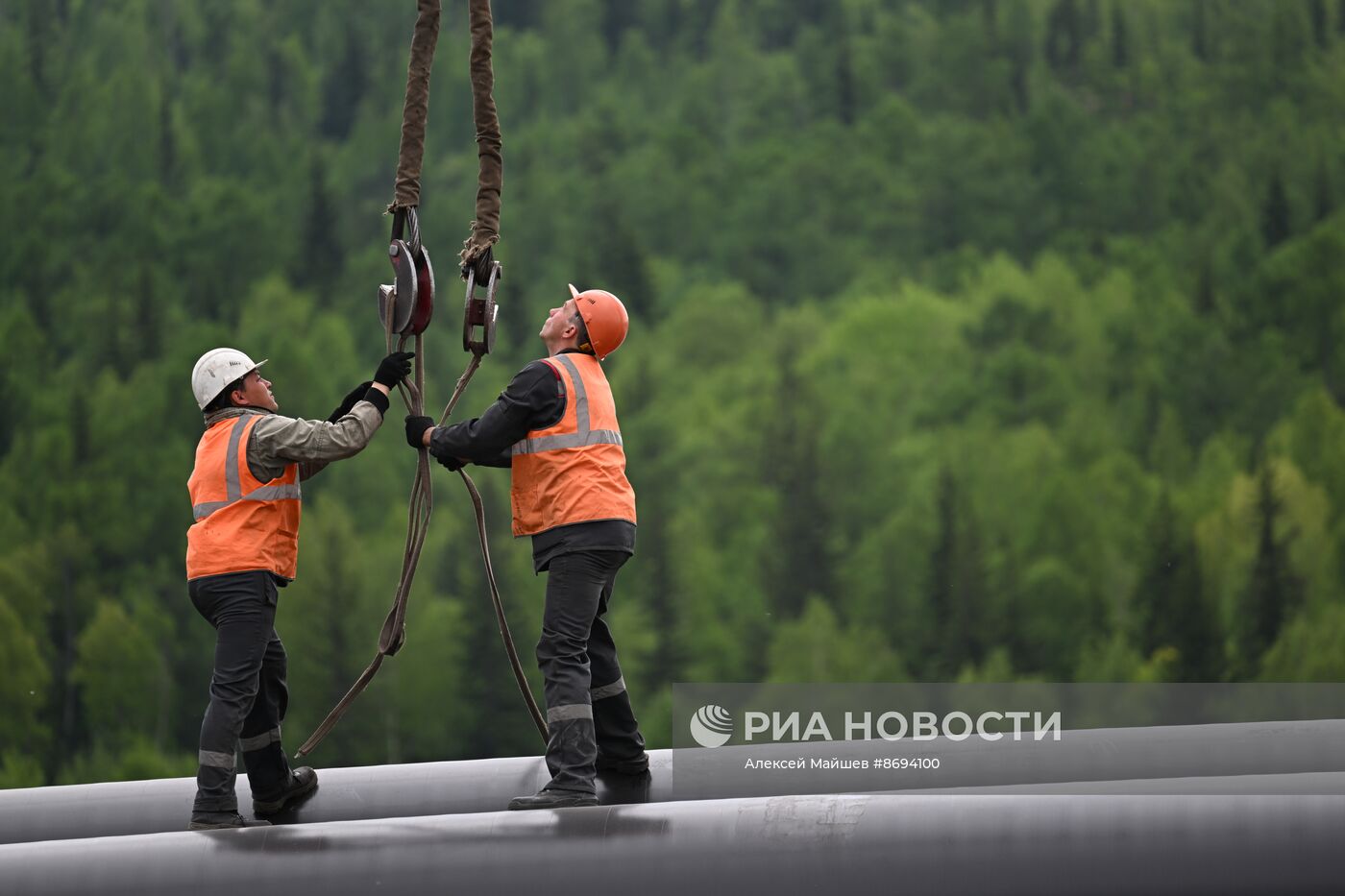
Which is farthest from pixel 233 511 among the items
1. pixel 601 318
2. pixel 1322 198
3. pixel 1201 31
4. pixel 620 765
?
pixel 1201 31

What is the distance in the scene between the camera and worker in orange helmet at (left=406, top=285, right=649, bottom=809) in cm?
553

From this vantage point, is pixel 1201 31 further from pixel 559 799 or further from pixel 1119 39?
pixel 559 799

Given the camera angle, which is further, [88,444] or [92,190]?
[92,190]

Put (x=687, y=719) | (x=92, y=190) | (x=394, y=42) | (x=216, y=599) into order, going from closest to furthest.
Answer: (x=216, y=599) < (x=687, y=719) < (x=92, y=190) < (x=394, y=42)

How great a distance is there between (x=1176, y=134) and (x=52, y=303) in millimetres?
26156

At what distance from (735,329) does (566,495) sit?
114 feet

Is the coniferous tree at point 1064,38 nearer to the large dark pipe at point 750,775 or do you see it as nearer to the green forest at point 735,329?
the green forest at point 735,329

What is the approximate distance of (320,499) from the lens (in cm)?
3775

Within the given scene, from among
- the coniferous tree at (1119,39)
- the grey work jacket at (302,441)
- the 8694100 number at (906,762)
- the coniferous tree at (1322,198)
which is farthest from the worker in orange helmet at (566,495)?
the coniferous tree at (1119,39)

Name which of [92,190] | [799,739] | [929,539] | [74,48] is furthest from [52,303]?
[799,739]

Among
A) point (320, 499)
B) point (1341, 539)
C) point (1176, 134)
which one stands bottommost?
point (1341, 539)

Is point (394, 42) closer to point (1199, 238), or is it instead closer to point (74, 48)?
point (74, 48)

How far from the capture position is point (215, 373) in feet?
18.9

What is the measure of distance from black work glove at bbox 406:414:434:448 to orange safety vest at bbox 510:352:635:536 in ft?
1.08
